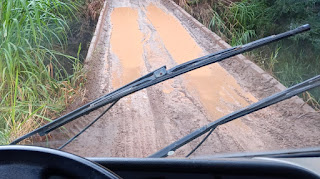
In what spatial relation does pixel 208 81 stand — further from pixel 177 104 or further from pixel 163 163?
pixel 163 163

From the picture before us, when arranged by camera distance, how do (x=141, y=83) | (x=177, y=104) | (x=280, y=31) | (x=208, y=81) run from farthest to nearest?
(x=280, y=31) → (x=208, y=81) → (x=177, y=104) → (x=141, y=83)

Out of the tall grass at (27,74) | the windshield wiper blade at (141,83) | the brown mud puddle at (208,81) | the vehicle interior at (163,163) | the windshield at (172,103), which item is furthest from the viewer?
the brown mud puddle at (208,81)

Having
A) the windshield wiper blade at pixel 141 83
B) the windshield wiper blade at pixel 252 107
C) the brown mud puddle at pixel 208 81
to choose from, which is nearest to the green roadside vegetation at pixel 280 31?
the brown mud puddle at pixel 208 81

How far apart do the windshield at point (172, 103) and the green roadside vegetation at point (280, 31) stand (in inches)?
6.0

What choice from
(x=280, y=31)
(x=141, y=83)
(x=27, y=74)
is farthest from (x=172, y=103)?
(x=280, y=31)

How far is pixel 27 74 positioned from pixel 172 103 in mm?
1521

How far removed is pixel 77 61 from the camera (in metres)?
4.67

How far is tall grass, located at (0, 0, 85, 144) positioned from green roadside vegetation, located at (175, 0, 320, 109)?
7.98ft

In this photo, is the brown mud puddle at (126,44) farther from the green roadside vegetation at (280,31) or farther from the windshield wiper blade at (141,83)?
the windshield wiper blade at (141,83)

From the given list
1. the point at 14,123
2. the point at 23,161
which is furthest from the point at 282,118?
the point at 23,161

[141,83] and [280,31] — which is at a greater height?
[141,83]

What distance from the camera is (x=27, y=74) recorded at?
12.3ft

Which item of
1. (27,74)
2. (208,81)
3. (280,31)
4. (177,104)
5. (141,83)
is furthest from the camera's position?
(280,31)

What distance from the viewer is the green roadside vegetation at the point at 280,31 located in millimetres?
5203
